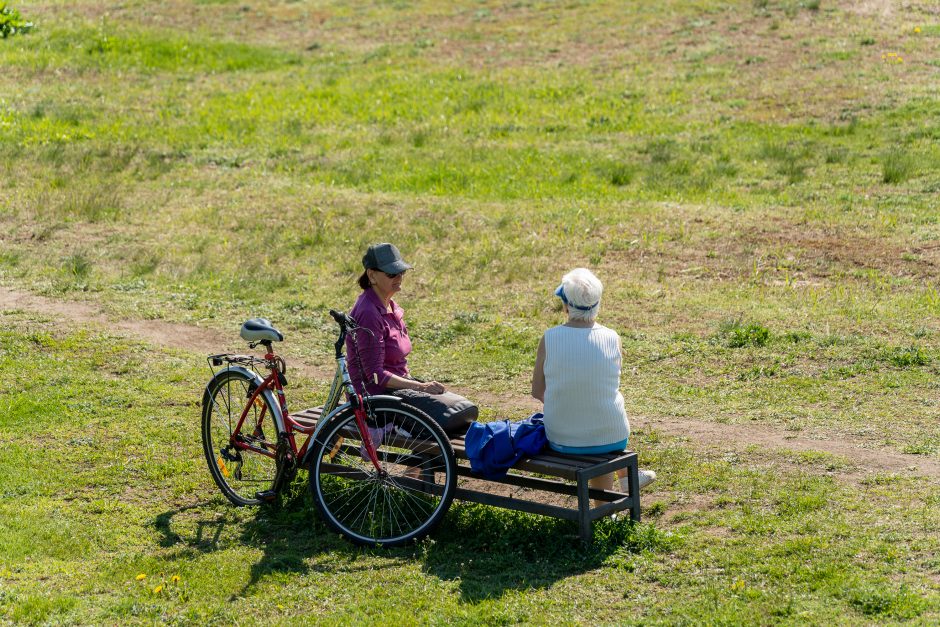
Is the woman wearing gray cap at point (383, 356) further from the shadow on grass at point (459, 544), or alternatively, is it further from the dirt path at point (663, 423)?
the dirt path at point (663, 423)

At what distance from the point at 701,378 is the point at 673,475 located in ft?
9.37

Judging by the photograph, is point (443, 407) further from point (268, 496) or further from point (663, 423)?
point (663, 423)

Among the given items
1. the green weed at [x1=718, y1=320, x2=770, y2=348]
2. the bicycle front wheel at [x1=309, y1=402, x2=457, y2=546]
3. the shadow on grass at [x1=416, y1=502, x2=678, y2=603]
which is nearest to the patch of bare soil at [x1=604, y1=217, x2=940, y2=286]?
the green weed at [x1=718, y1=320, x2=770, y2=348]

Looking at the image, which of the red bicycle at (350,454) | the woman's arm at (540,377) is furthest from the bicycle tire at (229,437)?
the woman's arm at (540,377)

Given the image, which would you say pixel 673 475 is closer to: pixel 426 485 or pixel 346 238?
pixel 426 485

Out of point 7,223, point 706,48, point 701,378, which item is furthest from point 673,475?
point 706,48

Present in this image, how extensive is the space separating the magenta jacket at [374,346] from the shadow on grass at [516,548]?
3.29 ft

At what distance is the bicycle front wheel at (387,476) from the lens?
678cm

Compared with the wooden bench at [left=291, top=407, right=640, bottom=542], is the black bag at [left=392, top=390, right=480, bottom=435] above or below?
above

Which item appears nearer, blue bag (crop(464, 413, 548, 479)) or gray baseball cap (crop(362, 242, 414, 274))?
blue bag (crop(464, 413, 548, 479))

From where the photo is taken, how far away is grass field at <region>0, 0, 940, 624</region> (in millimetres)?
6336

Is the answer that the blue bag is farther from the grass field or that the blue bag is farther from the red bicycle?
the grass field

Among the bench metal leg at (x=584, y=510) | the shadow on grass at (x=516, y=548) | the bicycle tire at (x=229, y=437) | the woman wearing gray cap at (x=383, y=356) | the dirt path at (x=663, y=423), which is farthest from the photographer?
the dirt path at (x=663, y=423)

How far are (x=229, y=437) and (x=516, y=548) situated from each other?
7.57ft
